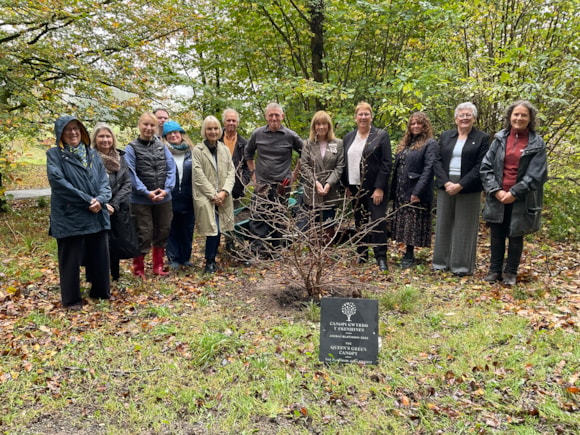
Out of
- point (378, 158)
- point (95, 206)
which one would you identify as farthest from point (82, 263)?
point (378, 158)

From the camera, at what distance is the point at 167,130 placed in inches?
233

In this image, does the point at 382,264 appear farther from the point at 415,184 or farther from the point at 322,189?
the point at 322,189

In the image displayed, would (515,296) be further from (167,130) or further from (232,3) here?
(232,3)

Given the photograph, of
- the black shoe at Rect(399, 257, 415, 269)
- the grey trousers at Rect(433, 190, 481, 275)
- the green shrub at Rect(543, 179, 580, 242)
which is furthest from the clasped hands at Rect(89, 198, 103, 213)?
the green shrub at Rect(543, 179, 580, 242)

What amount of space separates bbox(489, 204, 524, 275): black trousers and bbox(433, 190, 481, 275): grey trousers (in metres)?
0.30

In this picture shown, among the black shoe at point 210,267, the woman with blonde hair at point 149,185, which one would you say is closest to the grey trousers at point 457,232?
the black shoe at point 210,267

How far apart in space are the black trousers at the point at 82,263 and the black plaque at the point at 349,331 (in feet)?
8.72

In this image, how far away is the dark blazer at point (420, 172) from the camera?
18.8ft

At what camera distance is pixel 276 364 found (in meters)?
3.56

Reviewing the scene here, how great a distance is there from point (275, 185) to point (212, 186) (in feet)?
3.09

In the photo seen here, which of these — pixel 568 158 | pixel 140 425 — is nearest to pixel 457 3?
pixel 568 158

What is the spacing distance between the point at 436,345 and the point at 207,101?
6.76m

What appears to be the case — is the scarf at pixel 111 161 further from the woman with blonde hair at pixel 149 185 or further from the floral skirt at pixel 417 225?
the floral skirt at pixel 417 225

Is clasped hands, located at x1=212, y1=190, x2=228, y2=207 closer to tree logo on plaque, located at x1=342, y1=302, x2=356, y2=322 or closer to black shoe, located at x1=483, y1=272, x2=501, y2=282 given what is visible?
tree logo on plaque, located at x1=342, y1=302, x2=356, y2=322
